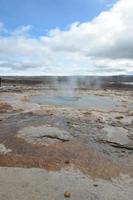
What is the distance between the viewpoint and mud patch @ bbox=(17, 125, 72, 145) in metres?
7.21

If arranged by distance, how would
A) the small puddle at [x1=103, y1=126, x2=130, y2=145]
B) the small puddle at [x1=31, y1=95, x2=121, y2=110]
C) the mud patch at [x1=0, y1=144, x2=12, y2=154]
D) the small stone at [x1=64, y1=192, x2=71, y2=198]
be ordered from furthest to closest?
the small puddle at [x1=31, y1=95, x2=121, y2=110], the small puddle at [x1=103, y1=126, x2=130, y2=145], the mud patch at [x1=0, y1=144, x2=12, y2=154], the small stone at [x1=64, y1=192, x2=71, y2=198]

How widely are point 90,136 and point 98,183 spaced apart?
9.99 feet

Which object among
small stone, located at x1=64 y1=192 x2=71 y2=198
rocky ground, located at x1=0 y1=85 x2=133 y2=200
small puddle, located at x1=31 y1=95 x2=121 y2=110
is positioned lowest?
small stone, located at x1=64 y1=192 x2=71 y2=198

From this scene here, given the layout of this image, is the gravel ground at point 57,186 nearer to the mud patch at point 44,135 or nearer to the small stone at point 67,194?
the small stone at point 67,194

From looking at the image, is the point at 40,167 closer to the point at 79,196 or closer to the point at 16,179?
the point at 16,179

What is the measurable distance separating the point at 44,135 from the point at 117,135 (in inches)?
98.9

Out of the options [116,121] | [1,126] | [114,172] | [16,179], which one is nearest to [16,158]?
[16,179]

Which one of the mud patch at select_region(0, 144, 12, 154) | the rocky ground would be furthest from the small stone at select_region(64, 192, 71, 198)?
the mud patch at select_region(0, 144, 12, 154)

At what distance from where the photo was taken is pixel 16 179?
484 cm

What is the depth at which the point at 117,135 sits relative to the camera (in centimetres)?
803

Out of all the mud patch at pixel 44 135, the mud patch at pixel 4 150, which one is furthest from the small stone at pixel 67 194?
the mud patch at pixel 44 135

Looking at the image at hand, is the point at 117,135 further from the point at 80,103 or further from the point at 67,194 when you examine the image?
the point at 80,103

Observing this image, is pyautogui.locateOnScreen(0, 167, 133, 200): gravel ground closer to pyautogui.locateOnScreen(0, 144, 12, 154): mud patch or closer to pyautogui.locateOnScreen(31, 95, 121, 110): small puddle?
pyautogui.locateOnScreen(0, 144, 12, 154): mud patch

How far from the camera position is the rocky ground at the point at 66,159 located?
4.50 meters
